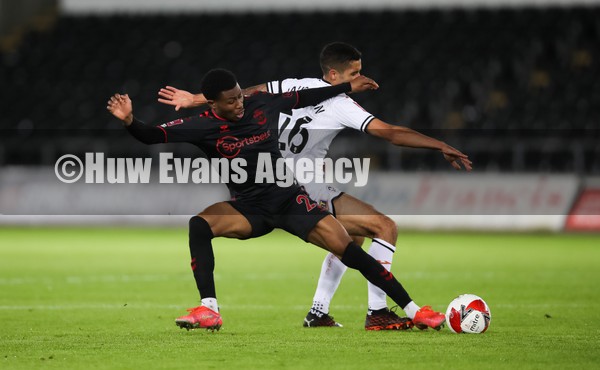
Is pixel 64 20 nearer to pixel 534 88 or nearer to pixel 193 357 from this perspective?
pixel 534 88

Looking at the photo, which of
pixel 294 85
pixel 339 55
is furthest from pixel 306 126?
pixel 339 55

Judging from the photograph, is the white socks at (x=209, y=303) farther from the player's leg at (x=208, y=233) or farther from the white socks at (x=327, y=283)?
the white socks at (x=327, y=283)

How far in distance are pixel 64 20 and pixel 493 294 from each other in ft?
89.3

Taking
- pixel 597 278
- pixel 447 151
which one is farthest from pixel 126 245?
pixel 447 151

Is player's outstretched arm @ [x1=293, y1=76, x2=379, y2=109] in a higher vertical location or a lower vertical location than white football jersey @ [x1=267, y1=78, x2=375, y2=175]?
higher

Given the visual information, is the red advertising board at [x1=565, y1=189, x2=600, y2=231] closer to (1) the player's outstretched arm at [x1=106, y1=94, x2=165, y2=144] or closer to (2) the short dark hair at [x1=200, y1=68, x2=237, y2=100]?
(2) the short dark hair at [x1=200, y1=68, x2=237, y2=100]

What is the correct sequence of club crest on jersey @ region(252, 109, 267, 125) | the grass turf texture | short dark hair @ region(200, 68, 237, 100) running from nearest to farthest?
the grass turf texture → short dark hair @ region(200, 68, 237, 100) → club crest on jersey @ region(252, 109, 267, 125)

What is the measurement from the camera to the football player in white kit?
801 cm

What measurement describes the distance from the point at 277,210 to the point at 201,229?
25.1 inches

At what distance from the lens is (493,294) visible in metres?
11.3

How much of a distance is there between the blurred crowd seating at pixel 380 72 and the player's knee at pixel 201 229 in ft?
53.0

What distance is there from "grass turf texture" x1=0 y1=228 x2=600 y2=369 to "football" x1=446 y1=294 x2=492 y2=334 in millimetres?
114

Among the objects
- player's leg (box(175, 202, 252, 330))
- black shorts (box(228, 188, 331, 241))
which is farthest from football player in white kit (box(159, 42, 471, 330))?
player's leg (box(175, 202, 252, 330))

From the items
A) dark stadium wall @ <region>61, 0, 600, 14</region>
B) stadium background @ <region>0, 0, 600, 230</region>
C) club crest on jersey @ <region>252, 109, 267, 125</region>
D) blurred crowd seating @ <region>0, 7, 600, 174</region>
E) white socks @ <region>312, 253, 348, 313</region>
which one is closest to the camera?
club crest on jersey @ <region>252, 109, 267, 125</region>
